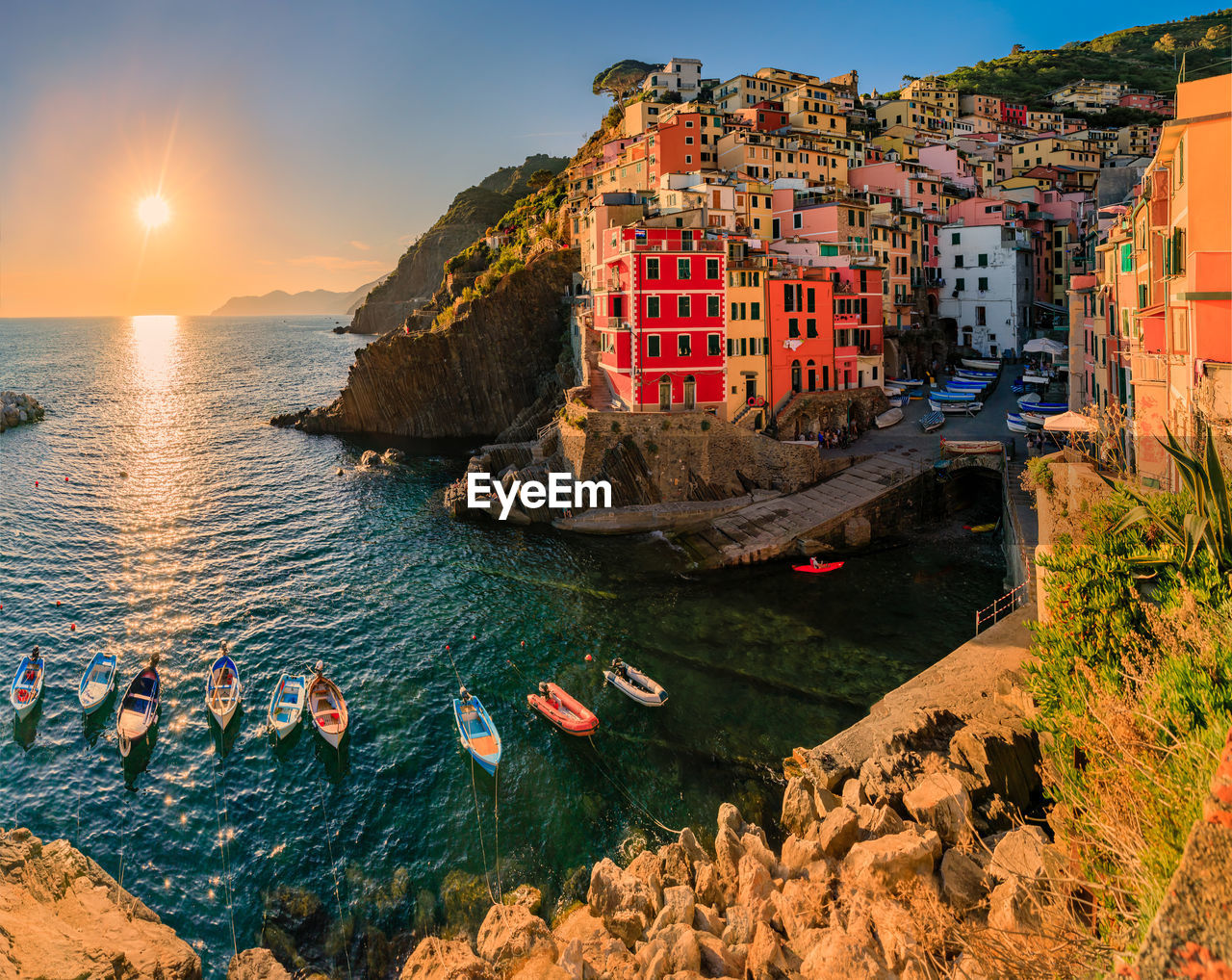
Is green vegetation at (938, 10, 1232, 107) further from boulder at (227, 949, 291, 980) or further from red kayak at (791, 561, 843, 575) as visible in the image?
boulder at (227, 949, 291, 980)

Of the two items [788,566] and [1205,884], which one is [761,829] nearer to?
[1205,884]

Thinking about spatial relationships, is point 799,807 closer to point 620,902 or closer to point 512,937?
point 620,902

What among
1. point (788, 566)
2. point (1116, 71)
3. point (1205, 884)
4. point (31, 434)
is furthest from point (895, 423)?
point (1116, 71)

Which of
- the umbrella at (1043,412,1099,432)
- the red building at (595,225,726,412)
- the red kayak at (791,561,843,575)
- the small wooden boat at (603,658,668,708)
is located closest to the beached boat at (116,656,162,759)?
the small wooden boat at (603,658,668,708)

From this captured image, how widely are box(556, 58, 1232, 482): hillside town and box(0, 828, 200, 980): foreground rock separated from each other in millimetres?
27395

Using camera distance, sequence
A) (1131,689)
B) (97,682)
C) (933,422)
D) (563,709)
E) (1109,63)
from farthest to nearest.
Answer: (1109,63) < (933,422) < (97,682) < (563,709) < (1131,689)

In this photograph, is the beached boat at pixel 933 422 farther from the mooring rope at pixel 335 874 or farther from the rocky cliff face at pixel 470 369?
the mooring rope at pixel 335 874

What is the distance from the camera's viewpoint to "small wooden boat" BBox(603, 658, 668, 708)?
2773 centimetres

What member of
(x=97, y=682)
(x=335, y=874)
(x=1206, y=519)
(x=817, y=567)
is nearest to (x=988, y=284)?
Result: (x=817, y=567)

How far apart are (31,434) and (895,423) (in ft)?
301

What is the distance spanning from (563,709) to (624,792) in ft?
14.4

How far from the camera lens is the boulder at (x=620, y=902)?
54.5ft

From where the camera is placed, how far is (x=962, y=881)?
14898 mm

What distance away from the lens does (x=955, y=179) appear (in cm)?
8406
